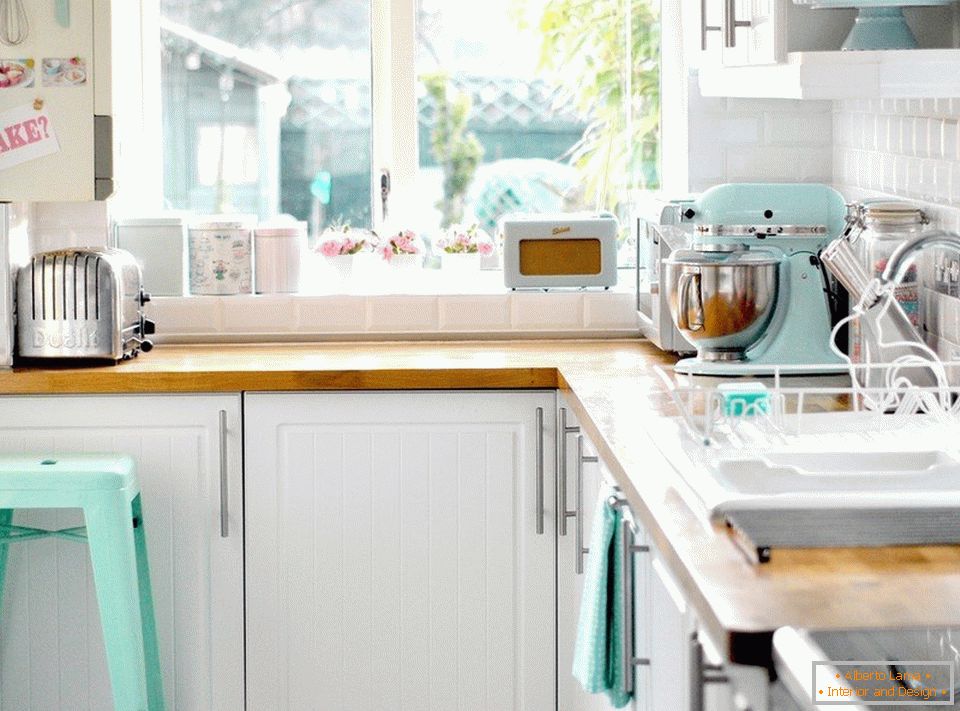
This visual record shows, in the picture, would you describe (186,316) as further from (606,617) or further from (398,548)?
(606,617)

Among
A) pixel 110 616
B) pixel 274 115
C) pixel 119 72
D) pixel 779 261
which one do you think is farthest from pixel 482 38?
pixel 110 616

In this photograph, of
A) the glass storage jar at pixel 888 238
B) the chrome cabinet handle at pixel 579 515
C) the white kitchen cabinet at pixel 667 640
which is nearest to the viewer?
the white kitchen cabinet at pixel 667 640

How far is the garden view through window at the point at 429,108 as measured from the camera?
4.17 meters

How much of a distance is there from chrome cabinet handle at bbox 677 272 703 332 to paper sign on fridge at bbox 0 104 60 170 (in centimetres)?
150


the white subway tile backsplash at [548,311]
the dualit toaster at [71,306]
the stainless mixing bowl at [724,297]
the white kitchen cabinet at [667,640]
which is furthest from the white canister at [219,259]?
the white kitchen cabinet at [667,640]

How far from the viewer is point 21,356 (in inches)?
141

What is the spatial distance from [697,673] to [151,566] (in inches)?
77.7

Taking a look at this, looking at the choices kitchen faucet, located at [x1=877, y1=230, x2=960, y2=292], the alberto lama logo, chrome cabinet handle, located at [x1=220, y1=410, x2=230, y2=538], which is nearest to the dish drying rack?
kitchen faucet, located at [x1=877, y1=230, x2=960, y2=292]

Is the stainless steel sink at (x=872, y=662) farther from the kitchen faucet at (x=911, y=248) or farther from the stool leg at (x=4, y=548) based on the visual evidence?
the stool leg at (x=4, y=548)

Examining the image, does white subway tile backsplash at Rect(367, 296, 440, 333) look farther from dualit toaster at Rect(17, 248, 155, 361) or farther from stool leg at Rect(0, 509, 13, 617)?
stool leg at Rect(0, 509, 13, 617)

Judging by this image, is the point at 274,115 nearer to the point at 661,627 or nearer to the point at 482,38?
the point at 482,38

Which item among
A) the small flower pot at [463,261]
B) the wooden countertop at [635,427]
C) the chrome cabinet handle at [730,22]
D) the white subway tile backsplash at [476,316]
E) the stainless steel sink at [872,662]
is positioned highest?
the chrome cabinet handle at [730,22]

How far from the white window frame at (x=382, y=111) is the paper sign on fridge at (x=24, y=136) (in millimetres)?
450

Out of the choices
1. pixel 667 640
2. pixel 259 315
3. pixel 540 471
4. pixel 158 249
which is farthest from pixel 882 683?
pixel 158 249
